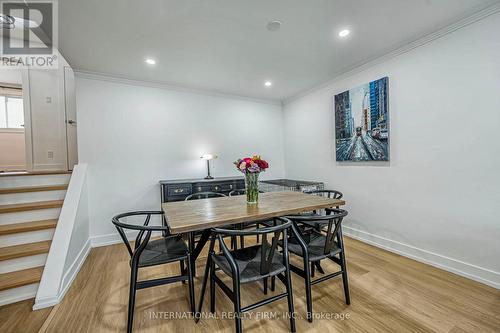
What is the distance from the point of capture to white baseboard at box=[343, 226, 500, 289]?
2.05 metres

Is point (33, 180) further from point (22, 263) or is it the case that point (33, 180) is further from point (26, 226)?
point (22, 263)

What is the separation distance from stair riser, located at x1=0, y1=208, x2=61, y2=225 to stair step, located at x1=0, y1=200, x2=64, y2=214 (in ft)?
0.15

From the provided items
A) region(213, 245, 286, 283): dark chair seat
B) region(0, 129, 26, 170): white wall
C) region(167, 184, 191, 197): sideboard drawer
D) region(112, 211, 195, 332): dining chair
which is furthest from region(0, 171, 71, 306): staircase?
region(0, 129, 26, 170): white wall

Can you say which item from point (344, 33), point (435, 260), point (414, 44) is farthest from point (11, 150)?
point (435, 260)

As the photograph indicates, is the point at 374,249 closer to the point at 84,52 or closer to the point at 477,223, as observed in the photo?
the point at 477,223

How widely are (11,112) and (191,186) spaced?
4.21 metres

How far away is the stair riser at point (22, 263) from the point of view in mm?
1996

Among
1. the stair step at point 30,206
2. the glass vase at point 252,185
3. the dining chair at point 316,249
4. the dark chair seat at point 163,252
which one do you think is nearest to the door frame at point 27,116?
the stair step at point 30,206

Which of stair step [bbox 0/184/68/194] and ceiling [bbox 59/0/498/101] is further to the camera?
stair step [bbox 0/184/68/194]

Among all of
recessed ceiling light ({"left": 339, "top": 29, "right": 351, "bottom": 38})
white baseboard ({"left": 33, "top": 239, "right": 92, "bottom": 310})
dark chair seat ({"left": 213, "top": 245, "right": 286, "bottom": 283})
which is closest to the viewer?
dark chair seat ({"left": 213, "top": 245, "right": 286, "bottom": 283})

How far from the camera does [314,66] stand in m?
3.14

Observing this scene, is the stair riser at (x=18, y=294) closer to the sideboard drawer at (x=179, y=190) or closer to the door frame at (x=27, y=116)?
the sideboard drawer at (x=179, y=190)

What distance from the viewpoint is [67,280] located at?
6.93 feet

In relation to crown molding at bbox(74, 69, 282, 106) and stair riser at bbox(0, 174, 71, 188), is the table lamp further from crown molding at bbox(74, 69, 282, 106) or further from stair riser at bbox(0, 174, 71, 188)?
stair riser at bbox(0, 174, 71, 188)
